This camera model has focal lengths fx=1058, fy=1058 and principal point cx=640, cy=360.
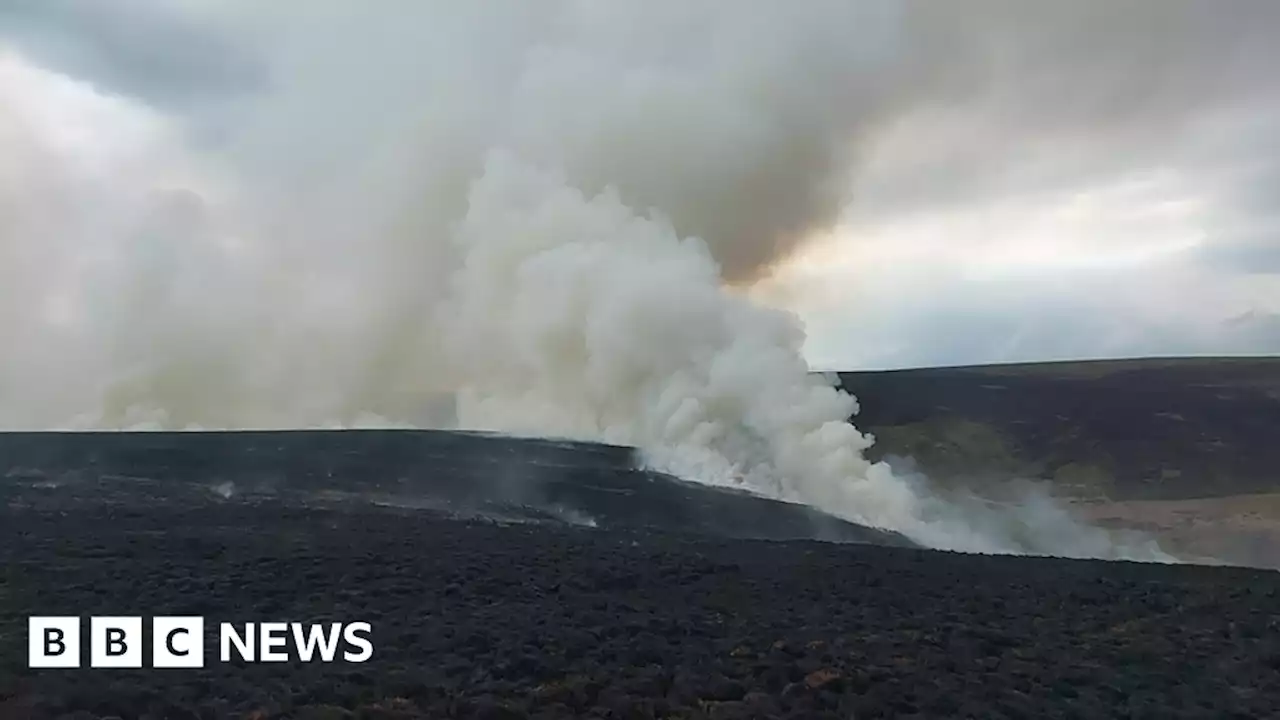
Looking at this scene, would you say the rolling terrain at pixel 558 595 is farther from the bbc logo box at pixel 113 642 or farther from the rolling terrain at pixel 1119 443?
the rolling terrain at pixel 1119 443

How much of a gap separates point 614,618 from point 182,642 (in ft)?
22.5

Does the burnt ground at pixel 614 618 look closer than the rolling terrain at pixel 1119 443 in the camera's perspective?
Yes

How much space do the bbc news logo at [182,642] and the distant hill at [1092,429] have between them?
168ft

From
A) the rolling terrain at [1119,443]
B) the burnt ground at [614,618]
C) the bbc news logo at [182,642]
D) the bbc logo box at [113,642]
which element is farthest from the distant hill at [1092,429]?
the bbc logo box at [113,642]

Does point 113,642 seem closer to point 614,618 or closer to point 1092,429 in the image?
point 614,618

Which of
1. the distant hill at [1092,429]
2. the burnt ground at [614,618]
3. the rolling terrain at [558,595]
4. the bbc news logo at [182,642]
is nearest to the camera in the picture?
the burnt ground at [614,618]

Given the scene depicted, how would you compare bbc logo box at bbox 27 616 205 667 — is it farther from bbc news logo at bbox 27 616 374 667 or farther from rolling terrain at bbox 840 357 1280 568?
rolling terrain at bbox 840 357 1280 568

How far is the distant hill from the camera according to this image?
206 feet

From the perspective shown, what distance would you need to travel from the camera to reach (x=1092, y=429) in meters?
75.3

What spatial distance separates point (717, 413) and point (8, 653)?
36553 mm

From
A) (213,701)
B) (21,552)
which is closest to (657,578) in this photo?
(213,701)

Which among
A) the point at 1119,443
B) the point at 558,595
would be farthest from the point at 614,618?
the point at 1119,443

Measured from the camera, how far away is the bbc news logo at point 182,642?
14508 mm

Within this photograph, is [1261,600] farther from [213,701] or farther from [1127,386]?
[1127,386]
